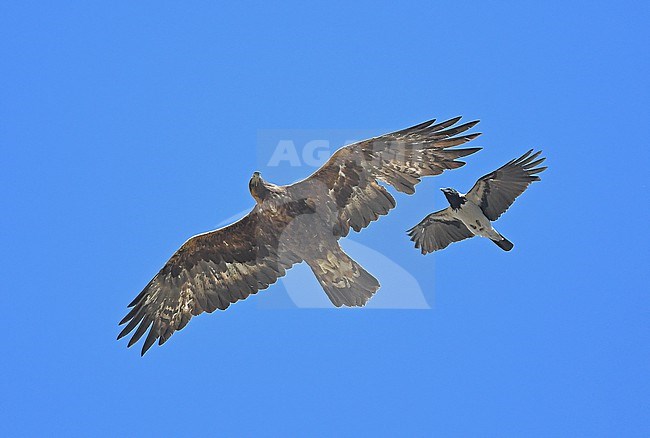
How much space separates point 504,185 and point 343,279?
3141 mm

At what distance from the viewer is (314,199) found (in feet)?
45.3

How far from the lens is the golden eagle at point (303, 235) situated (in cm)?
1338

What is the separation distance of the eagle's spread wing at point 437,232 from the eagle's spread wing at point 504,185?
0.83m

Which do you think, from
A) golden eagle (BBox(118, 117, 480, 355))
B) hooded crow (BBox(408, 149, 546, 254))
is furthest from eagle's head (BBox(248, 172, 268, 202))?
hooded crow (BBox(408, 149, 546, 254))

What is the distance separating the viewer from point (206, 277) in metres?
14.9

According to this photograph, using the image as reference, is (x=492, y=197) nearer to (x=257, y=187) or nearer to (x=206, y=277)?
(x=257, y=187)

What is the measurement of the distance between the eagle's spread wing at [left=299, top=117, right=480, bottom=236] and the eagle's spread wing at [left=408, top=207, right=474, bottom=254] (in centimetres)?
302

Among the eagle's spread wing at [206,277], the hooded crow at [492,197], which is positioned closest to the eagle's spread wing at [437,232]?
the hooded crow at [492,197]

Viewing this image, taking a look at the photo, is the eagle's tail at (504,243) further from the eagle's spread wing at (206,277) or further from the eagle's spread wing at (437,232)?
the eagle's spread wing at (206,277)

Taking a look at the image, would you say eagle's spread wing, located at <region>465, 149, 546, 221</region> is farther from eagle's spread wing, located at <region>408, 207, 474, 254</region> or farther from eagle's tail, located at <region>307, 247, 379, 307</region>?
eagle's tail, located at <region>307, 247, 379, 307</region>

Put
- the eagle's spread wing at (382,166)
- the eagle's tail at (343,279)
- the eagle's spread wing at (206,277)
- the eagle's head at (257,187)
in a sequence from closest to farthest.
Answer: the eagle's spread wing at (382,166)
the eagle's head at (257,187)
the eagle's tail at (343,279)
the eagle's spread wing at (206,277)

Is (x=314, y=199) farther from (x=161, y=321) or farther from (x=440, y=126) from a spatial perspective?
(x=161, y=321)

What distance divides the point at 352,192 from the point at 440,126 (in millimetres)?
1494

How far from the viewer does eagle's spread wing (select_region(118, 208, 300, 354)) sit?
47.9ft
